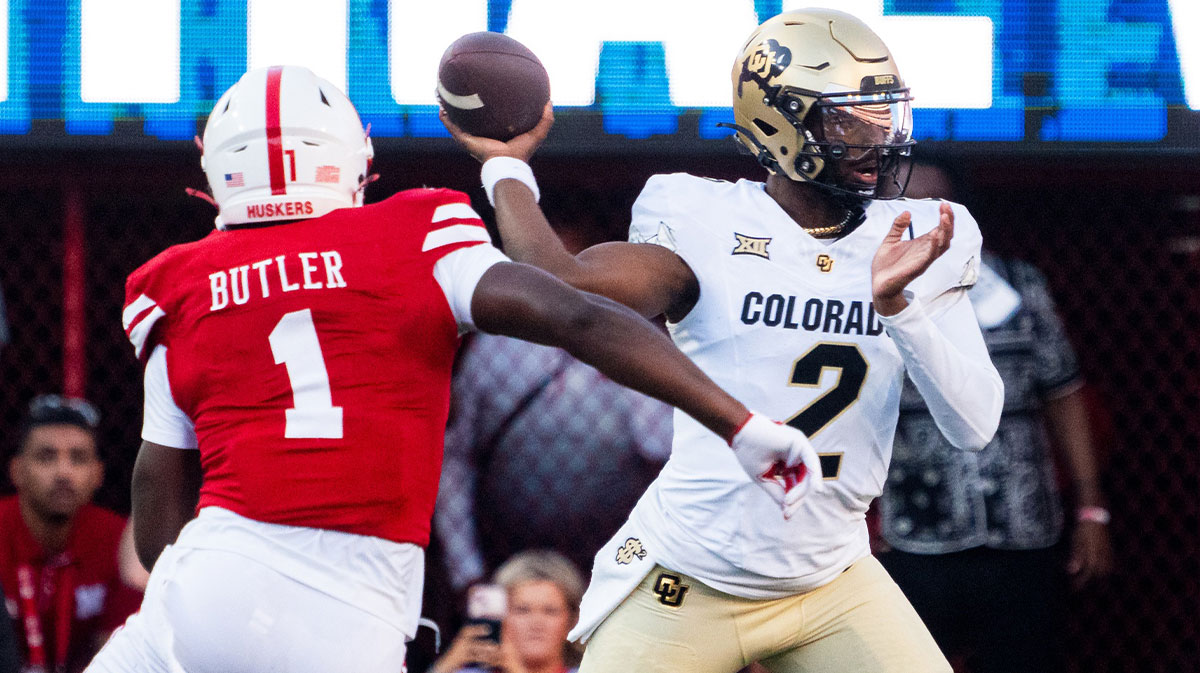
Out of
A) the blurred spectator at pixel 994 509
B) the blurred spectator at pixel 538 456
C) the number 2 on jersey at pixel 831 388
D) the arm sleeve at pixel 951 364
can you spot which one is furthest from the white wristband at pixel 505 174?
the blurred spectator at pixel 538 456

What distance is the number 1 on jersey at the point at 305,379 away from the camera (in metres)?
2.18

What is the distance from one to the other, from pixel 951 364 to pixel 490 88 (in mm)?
1084

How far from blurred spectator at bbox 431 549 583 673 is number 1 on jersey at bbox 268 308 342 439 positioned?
1.97 metres

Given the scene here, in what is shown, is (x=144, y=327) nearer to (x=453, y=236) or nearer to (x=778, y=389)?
(x=453, y=236)

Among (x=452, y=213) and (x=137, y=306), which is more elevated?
(x=452, y=213)

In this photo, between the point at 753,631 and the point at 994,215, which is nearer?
the point at 753,631

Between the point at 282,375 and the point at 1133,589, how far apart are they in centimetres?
395

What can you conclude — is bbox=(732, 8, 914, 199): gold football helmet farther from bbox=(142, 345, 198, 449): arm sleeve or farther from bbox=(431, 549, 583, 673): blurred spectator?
bbox=(431, 549, 583, 673): blurred spectator

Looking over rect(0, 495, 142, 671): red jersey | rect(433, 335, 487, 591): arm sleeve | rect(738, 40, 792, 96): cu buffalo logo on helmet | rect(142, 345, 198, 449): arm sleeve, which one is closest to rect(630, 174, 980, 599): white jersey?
rect(738, 40, 792, 96): cu buffalo logo on helmet

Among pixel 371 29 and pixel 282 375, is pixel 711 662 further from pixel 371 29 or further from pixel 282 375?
pixel 371 29

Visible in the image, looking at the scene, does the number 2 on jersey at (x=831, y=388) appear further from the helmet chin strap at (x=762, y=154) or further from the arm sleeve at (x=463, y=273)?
the arm sleeve at (x=463, y=273)

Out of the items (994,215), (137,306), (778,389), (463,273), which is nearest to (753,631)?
(778,389)

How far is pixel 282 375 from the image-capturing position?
2.20 m

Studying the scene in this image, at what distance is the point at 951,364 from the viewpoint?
8.33 ft
